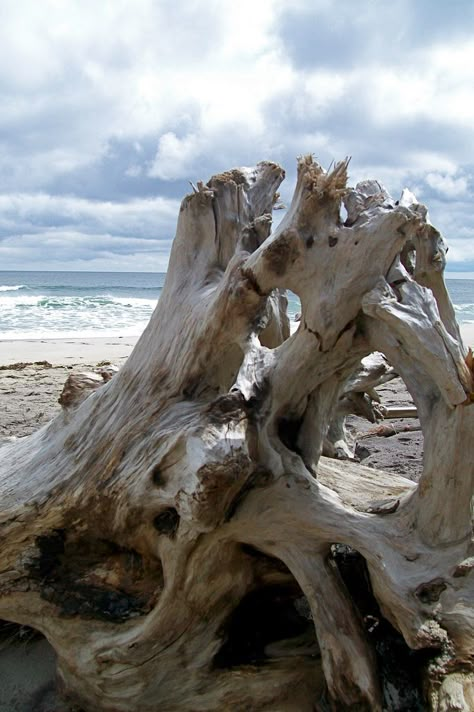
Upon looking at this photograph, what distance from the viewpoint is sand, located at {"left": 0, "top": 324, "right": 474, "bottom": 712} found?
2.61 meters

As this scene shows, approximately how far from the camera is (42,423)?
18.4ft

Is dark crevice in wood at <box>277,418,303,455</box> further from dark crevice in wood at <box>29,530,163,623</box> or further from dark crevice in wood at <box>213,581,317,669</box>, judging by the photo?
dark crevice in wood at <box>29,530,163,623</box>

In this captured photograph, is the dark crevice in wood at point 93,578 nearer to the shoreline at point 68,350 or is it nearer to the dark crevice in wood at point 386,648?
the dark crevice in wood at point 386,648

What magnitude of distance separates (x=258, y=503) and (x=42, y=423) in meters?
3.82

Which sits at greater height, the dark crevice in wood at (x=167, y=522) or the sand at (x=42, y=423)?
the dark crevice in wood at (x=167, y=522)

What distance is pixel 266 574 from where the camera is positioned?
253 cm

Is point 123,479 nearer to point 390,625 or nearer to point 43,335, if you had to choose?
point 390,625

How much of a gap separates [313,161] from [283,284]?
483 millimetres

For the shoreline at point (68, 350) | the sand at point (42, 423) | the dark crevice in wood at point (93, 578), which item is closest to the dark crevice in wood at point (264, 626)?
the dark crevice in wood at point (93, 578)

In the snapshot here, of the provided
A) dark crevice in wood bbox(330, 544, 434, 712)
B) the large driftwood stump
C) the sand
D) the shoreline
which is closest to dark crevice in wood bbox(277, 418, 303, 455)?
the large driftwood stump

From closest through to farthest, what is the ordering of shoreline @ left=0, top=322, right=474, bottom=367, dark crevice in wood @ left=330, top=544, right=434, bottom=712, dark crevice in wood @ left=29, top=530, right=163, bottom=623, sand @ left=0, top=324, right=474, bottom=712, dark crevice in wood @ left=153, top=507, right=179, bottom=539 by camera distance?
dark crevice in wood @ left=330, top=544, right=434, bottom=712 < dark crevice in wood @ left=153, top=507, right=179, bottom=539 < dark crevice in wood @ left=29, top=530, right=163, bottom=623 < sand @ left=0, top=324, right=474, bottom=712 < shoreline @ left=0, top=322, right=474, bottom=367

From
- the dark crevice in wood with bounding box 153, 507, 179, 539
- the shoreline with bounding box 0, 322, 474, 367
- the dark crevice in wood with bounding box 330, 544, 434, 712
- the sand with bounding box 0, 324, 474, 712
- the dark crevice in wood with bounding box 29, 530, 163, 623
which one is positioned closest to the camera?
the dark crevice in wood with bounding box 330, 544, 434, 712

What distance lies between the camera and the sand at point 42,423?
8.57ft

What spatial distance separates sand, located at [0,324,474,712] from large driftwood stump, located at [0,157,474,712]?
0.83 ft
